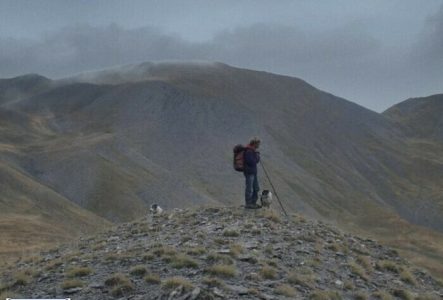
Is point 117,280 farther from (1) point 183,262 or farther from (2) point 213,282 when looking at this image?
(2) point 213,282

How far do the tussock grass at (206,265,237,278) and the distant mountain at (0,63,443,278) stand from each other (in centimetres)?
6376

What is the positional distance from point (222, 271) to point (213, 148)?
9426 centimetres

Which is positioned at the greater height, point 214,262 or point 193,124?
point 193,124

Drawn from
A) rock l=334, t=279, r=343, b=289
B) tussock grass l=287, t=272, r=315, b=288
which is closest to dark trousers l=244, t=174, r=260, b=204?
rock l=334, t=279, r=343, b=289

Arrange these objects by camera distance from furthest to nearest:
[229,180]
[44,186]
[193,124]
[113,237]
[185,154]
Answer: [193,124] < [185,154] < [229,180] < [44,186] < [113,237]

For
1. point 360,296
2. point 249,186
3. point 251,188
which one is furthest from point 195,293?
point 251,188

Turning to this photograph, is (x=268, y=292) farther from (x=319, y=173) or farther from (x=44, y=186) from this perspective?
(x=319, y=173)

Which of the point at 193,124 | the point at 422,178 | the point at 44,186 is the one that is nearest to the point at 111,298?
the point at 44,186

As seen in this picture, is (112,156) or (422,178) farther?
(422,178)

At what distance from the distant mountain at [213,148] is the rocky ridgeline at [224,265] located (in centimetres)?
5757

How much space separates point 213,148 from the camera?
107 metres

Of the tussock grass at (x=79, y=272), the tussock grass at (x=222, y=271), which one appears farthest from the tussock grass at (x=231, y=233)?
the tussock grass at (x=79, y=272)

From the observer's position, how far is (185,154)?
104 meters

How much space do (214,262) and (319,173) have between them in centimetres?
10762
